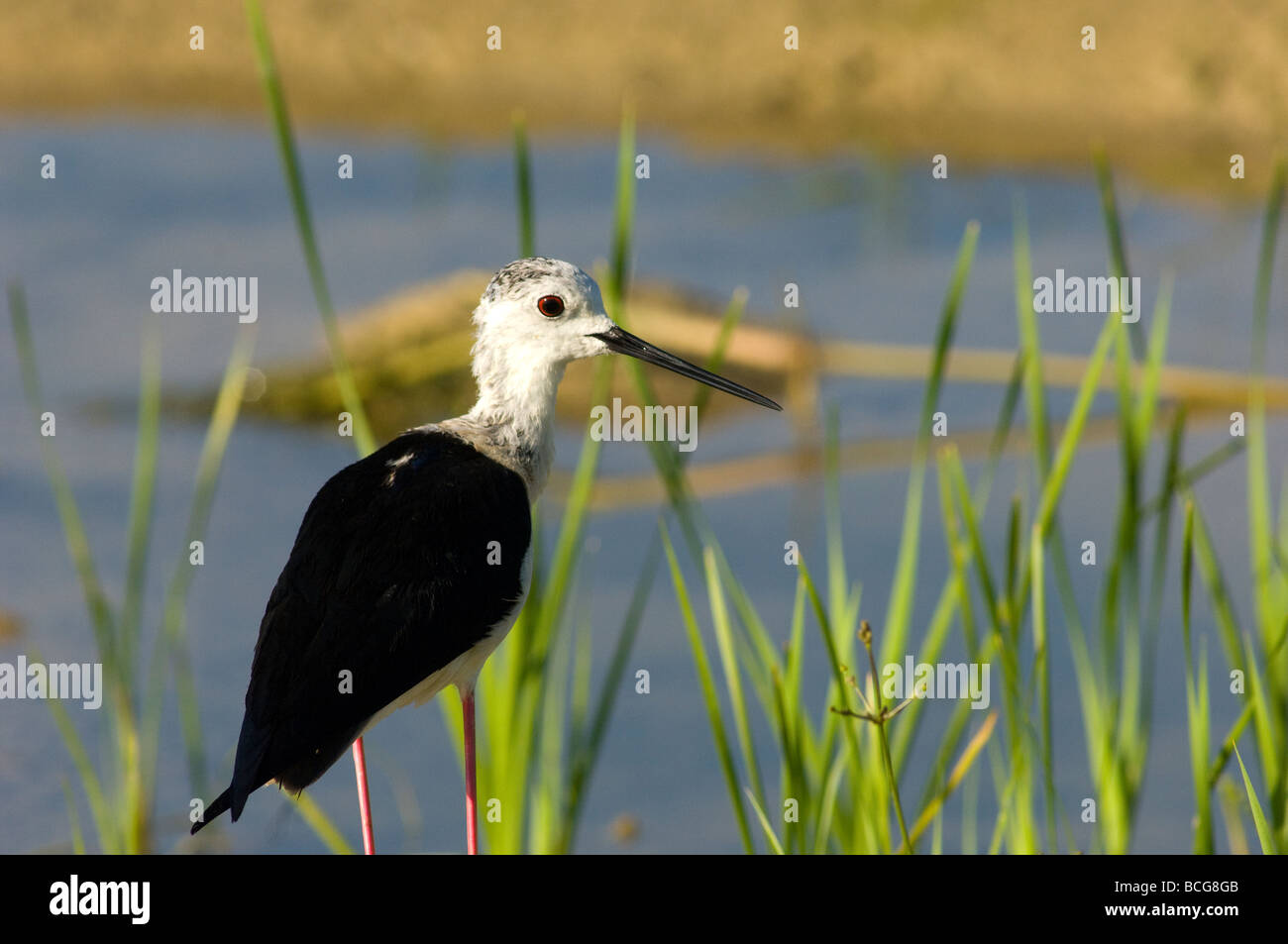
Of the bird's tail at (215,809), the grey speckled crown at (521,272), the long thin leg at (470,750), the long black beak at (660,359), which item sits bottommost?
the bird's tail at (215,809)

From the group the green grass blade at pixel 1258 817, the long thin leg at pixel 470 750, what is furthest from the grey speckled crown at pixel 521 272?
the green grass blade at pixel 1258 817

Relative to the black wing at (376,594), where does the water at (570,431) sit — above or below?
Result: above

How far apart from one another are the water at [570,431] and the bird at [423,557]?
1.34 metres

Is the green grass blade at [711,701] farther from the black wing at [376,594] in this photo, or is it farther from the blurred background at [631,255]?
the blurred background at [631,255]

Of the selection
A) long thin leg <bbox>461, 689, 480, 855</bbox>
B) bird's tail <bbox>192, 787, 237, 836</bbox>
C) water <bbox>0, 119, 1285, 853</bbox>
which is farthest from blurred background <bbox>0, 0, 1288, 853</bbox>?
bird's tail <bbox>192, 787, 237, 836</bbox>

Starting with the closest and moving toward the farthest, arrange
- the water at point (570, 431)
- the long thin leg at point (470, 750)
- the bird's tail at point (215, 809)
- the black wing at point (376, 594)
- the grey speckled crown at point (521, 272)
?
the bird's tail at point (215, 809) → the black wing at point (376, 594) → the grey speckled crown at point (521, 272) → the long thin leg at point (470, 750) → the water at point (570, 431)

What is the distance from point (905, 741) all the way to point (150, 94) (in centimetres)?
995

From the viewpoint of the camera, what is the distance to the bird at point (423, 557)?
310cm

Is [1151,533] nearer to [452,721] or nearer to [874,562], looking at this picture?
[874,562]

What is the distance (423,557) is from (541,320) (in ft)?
1.81

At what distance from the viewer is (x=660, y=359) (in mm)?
3762

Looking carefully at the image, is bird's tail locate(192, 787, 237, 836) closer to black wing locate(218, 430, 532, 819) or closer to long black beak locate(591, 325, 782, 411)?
black wing locate(218, 430, 532, 819)

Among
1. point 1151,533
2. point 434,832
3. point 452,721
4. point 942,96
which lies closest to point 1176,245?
point 942,96

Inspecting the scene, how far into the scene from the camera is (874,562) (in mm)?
6688
